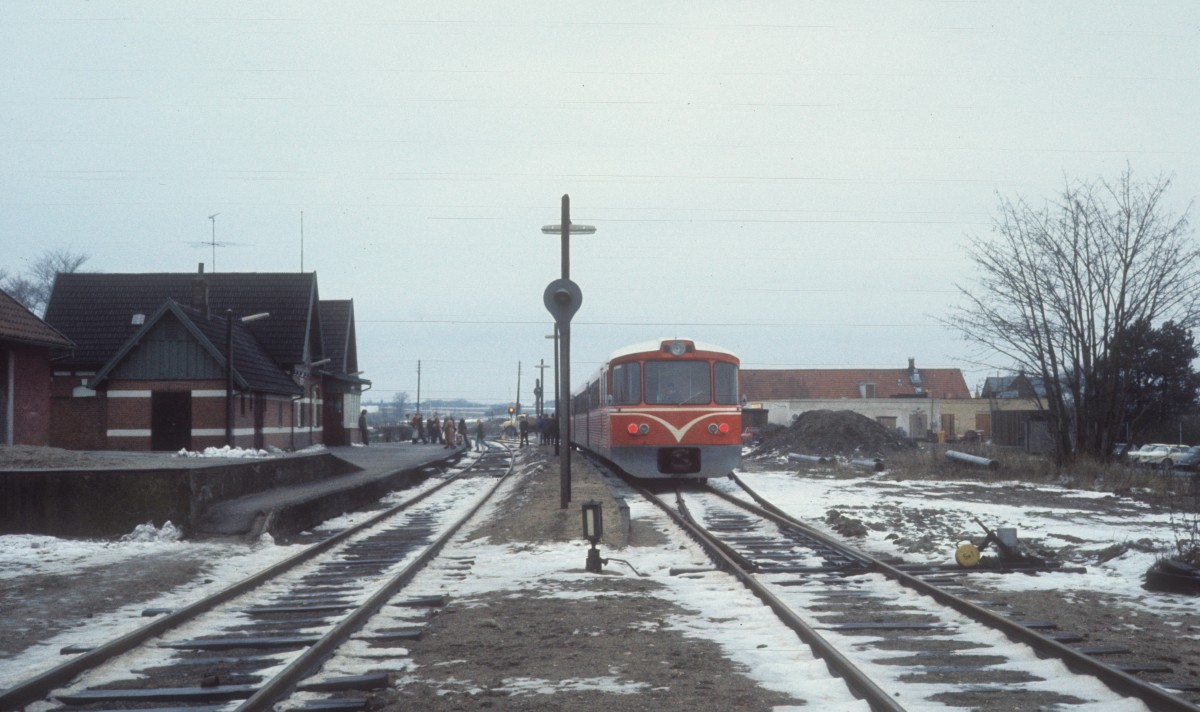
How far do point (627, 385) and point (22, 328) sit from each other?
1360 centimetres

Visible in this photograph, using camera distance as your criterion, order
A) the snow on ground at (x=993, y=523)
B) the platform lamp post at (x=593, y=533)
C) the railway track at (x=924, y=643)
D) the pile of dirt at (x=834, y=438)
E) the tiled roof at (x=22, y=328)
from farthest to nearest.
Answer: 1. the pile of dirt at (x=834, y=438)
2. the tiled roof at (x=22, y=328)
3. the platform lamp post at (x=593, y=533)
4. the snow on ground at (x=993, y=523)
5. the railway track at (x=924, y=643)

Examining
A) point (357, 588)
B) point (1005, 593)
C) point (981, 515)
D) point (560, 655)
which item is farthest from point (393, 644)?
point (981, 515)

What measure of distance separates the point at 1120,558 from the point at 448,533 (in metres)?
7.28

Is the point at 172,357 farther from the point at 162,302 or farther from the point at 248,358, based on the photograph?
the point at 162,302

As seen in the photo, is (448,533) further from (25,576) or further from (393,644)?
(393,644)

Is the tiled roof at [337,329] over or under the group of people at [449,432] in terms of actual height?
over

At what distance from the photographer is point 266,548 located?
12.7 metres

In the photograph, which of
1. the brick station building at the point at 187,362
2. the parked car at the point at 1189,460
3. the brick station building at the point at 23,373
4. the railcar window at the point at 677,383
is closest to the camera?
the railcar window at the point at 677,383

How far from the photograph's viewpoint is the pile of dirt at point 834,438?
3981cm

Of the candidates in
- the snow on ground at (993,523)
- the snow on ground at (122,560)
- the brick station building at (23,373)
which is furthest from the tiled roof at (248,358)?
the snow on ground at (122,560)

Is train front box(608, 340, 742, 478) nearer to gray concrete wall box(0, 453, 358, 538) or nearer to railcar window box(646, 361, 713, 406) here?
railcar window box(646, 361, 713, 406)

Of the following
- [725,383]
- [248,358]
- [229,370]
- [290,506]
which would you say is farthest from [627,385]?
[248,358]

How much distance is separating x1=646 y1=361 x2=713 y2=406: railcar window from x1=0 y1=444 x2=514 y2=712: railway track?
1050 centimetres

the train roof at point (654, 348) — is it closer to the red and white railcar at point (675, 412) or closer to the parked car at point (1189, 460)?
the red and white railcar at point (675, 412)
